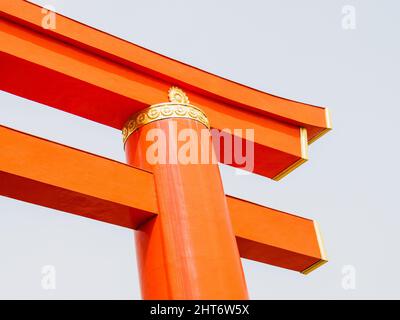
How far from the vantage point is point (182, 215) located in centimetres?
670

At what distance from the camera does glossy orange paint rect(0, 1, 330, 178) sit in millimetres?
7047

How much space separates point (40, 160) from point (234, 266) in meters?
1.74

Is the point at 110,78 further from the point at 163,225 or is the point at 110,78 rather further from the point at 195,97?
the point at 163,225

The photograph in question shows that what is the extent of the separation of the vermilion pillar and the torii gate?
0.01m

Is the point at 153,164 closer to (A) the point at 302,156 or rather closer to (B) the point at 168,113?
(B) the point at 168,113

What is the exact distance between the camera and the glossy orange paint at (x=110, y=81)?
23.1 feet

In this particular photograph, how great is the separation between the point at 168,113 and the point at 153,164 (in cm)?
57

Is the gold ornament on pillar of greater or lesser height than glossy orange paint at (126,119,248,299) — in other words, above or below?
above

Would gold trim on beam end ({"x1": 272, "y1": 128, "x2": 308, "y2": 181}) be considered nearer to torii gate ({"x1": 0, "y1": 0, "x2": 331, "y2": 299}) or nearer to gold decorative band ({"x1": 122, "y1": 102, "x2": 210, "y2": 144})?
torii gate ({"x1": 0, "y1": 0, "x2": 331, "y2": 299})

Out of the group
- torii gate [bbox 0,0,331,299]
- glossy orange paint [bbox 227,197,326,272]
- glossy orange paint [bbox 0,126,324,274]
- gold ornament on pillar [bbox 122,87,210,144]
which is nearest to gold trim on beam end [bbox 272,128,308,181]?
torii gate [bbox 0,0,331,299]

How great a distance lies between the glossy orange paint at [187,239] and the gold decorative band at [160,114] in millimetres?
179

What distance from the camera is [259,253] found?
297 inches
